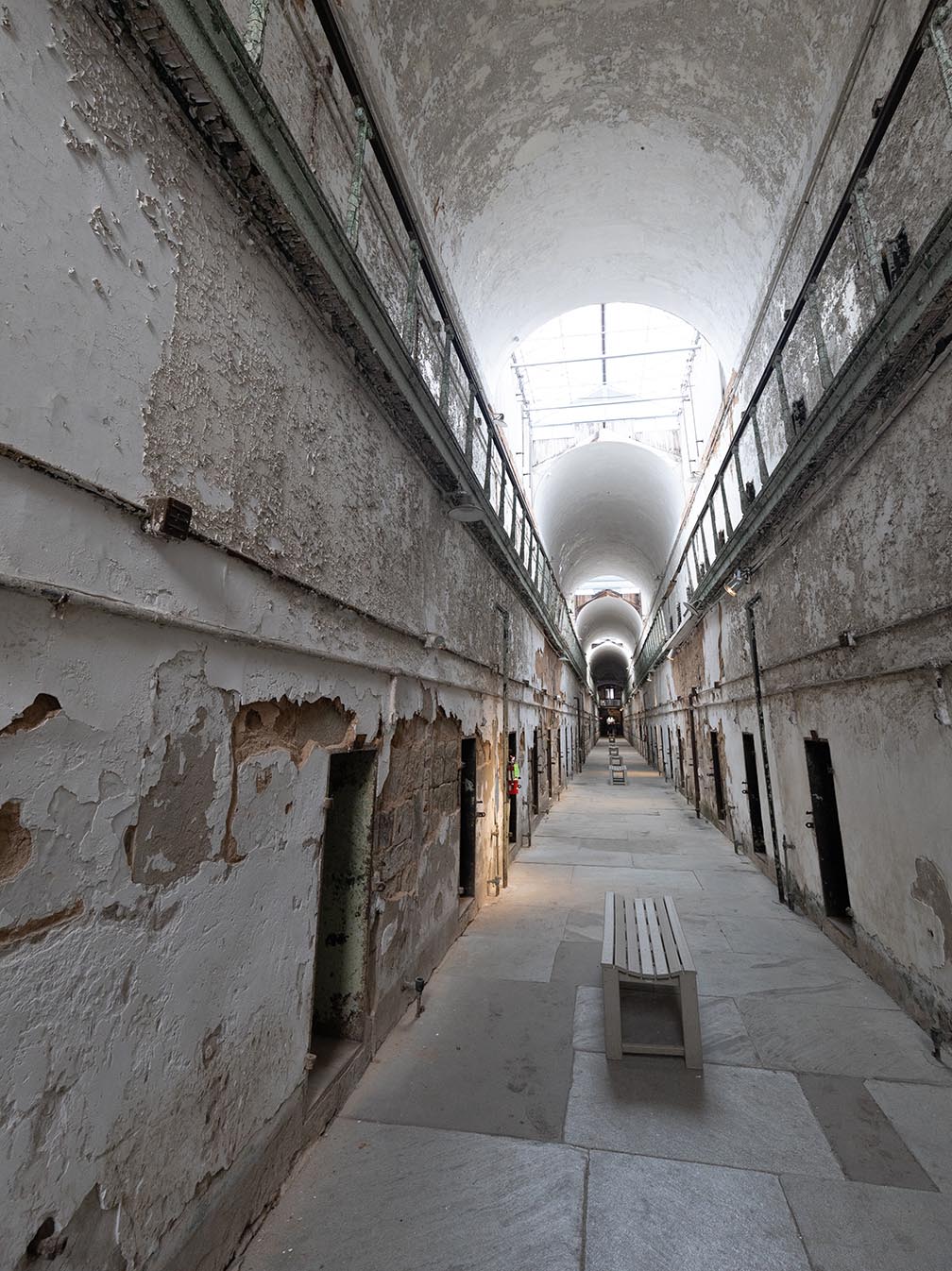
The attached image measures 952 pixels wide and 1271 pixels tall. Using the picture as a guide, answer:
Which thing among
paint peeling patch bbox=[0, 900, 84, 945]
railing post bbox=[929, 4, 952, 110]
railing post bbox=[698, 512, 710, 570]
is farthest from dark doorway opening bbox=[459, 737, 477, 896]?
railing post bbox=[698, 512, 710, 570]

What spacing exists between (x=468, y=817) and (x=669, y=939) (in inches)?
113

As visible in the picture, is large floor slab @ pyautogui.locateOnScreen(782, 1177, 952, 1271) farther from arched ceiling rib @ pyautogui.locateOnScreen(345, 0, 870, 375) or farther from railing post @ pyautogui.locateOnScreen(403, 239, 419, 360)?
arched ceiling rib @ pyautogui.locateOnScreen(345, 0, 870, 375)

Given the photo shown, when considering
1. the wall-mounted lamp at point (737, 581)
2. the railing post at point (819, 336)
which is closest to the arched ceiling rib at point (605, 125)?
the railing post at point (819, 336)

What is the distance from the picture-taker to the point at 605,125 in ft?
18.9

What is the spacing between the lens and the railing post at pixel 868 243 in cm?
396

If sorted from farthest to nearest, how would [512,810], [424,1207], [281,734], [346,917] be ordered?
→ [512,810], [346,917], [281,734], [424,1207]

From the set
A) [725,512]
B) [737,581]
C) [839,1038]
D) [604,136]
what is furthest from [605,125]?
[839,1038]

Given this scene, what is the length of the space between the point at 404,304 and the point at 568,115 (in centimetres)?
288

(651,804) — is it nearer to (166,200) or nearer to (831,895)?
(831,895)

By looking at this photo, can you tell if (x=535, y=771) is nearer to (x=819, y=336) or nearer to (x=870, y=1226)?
(x=819, y=336)

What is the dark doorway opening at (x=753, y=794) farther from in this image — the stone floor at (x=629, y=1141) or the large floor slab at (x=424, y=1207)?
the large floor slab at (x=424, y=1207)

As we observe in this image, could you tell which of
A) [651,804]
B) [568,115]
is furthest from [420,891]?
[651,804]

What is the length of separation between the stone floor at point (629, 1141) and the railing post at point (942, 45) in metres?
5.59

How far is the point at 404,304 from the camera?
15.9ft
